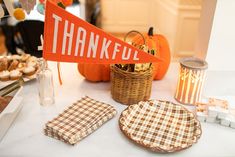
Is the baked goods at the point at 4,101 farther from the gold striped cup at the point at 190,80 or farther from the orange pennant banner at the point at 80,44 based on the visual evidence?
the gold striped cup at the point at 190,80

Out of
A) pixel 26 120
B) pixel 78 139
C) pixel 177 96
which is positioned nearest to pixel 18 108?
pixel 26 120

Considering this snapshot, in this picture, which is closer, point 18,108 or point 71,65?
point 18,108

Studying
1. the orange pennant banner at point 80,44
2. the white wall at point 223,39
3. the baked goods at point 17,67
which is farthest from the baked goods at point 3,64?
the white wall at point 223,39

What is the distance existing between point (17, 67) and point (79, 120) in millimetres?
485

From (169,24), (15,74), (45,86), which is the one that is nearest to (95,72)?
(45,86)

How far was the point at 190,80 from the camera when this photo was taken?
3.36 feet

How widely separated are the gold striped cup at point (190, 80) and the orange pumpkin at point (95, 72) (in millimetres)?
319

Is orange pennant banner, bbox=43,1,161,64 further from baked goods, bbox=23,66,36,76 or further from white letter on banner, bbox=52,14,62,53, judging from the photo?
baked goods, bbox=23,66,36,76

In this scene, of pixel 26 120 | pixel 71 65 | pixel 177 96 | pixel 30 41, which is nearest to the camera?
pixel 26 120

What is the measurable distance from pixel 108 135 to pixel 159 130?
0.18 m

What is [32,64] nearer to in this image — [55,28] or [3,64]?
[3,64]

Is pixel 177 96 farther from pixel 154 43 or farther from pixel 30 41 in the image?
pixel 30 41

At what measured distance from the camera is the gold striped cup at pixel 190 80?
1.00m

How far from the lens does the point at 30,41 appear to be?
2434 mm
